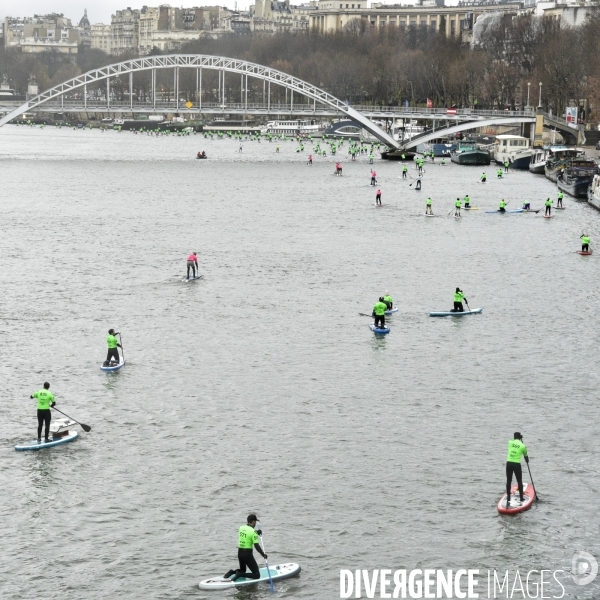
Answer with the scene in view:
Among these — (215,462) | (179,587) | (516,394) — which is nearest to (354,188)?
(516,394)

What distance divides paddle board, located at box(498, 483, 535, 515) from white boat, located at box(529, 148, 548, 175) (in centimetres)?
8795

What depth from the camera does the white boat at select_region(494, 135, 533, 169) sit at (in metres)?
119

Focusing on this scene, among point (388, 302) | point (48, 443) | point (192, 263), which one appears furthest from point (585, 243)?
point (48, 443)

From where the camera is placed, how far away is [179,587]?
923 inches

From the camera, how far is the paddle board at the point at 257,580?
23.2 meters

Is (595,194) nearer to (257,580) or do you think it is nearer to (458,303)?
(458,303)

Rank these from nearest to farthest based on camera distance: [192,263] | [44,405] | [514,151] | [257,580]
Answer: [257,580] < [44,405] < [192,263] < [514,151]

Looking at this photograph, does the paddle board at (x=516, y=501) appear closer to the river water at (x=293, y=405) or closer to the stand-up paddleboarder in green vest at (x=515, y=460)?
the stand-up paddleboarder in green vest at (x=515, y=460)

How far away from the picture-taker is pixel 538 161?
116m

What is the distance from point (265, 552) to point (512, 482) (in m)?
6.30

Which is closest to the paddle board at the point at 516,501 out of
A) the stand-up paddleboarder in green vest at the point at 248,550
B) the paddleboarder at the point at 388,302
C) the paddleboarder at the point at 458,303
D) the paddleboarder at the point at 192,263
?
the stand-up paddleboarder in green vest at the point at 248,550

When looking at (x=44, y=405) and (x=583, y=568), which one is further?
(x=44, y=405)

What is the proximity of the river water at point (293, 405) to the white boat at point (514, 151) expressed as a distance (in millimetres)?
50018

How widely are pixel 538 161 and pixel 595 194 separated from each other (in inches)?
1344
